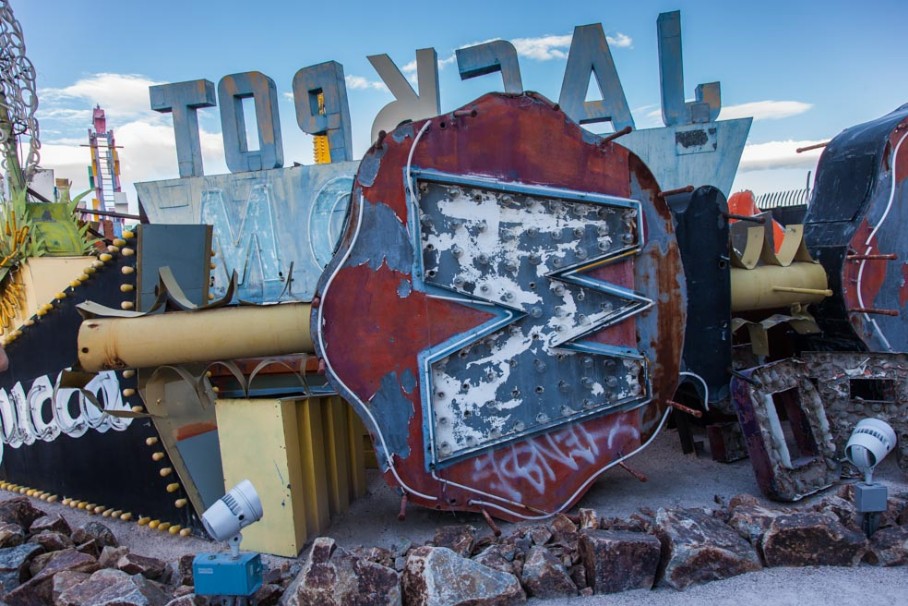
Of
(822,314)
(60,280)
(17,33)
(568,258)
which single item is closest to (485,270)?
(568,258)

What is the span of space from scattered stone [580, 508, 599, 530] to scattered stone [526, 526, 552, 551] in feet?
0.63

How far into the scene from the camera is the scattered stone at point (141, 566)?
3.58 metres

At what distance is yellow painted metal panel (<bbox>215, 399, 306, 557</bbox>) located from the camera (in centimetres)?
388

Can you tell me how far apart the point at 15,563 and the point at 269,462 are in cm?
137

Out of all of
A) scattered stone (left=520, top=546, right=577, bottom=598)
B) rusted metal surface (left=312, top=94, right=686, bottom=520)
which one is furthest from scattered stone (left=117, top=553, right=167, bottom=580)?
scattered stone (left=520, top=546, right=577, bottom=598)

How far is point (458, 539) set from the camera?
363cm

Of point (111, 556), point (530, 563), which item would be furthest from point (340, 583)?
point (111, 556)

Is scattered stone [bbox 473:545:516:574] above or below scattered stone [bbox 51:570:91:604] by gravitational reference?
below

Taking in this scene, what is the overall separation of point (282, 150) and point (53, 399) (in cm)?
747

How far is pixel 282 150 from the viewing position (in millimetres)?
11656

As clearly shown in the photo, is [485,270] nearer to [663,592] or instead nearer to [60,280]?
[663,592]

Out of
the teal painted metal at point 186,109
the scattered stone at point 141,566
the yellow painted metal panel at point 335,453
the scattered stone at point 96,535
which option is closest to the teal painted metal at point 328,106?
the teal painted metal at point 186,109

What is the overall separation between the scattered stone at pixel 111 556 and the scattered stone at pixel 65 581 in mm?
262

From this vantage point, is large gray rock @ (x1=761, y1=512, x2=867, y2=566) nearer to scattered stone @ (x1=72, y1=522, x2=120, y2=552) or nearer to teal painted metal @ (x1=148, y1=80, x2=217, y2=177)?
scattered stone @ (x1=72, y1=522, x2=120, y2=552)
